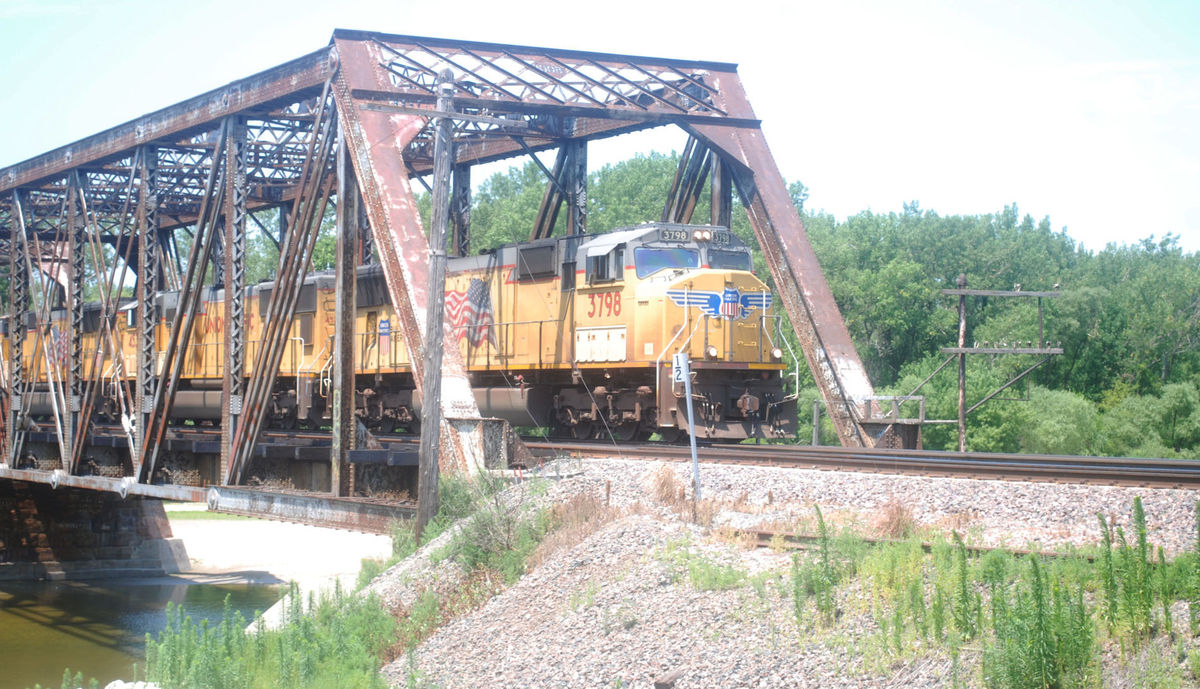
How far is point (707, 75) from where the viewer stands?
19.5 meters

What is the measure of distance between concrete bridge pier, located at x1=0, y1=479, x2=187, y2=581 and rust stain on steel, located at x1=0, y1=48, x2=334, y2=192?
11415 millimetres

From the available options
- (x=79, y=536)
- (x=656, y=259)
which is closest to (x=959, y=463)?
(x=656, y=259)

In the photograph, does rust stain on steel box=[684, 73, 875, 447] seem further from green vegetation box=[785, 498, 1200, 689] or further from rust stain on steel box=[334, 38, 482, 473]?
green vegetation box=[785, 498, 1200, 689]

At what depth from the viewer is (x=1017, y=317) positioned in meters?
51.7

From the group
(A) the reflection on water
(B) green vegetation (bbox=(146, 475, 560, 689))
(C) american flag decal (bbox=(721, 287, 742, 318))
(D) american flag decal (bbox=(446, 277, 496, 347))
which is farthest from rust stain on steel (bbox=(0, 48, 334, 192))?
(A) the reflection on water

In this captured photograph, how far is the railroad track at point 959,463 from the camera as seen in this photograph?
36.1 feet

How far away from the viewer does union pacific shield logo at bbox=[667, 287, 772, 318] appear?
1891cm

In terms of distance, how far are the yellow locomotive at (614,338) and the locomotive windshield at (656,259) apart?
0.02 metres

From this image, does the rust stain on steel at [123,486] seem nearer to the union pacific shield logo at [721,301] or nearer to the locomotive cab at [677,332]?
the locomotive cab at [677,332]

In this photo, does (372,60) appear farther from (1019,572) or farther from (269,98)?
(1019,572)

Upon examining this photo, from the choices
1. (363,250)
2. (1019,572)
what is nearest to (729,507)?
(1019,572)

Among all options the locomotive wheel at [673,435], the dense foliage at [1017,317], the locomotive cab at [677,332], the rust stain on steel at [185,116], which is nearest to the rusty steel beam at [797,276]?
the locomotive cab at [677,332]

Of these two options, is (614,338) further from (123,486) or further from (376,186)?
(123,486)

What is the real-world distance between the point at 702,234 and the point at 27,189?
59.5 feet
